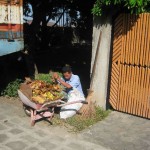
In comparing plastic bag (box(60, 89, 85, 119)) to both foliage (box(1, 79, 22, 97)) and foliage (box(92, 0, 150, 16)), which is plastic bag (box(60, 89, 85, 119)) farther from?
foliage (box(1, 79, 22, 97))

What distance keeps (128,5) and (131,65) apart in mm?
1556

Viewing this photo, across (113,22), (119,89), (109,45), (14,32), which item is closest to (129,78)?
(119,89)

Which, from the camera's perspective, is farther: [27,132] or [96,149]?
[27,132]

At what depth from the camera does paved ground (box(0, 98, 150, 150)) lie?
6.11m

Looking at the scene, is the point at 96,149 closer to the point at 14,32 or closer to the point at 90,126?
the point at 90,126

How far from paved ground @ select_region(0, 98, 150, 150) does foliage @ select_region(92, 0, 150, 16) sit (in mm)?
2661

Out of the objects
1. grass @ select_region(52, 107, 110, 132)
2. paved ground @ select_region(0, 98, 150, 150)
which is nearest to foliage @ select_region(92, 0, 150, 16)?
grass @ select_region(52, 107, 110, 132)

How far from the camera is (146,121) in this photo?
746cm

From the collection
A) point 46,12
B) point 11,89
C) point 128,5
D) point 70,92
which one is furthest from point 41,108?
point 46,12

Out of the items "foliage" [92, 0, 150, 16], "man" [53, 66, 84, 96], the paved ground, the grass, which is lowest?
the paved ground

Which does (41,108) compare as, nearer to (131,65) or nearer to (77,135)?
(77,135)

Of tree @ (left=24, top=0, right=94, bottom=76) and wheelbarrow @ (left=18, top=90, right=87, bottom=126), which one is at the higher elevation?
tree @ (left=24, top=0, right=94, bottom=76)

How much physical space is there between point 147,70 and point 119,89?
0.92 meters

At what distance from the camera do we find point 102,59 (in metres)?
7.71
